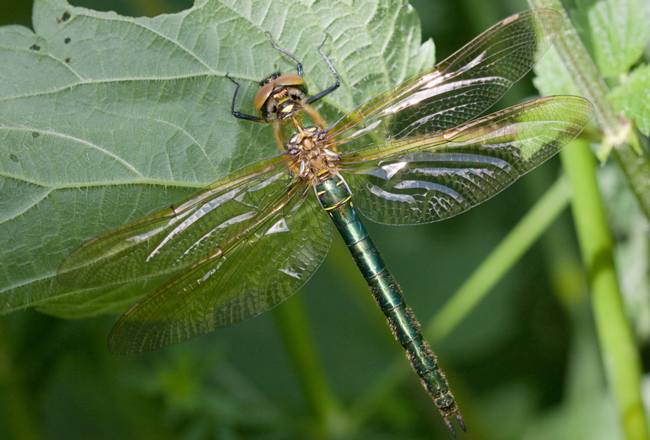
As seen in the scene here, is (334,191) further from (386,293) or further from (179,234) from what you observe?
(179,234)

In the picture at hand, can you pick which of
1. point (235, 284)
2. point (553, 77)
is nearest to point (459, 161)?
point (553, 77)

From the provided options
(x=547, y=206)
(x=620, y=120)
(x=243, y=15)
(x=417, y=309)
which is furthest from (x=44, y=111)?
(x=417, y=309)

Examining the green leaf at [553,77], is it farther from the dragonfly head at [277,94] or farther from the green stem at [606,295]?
the dragonfly head at [277,94]

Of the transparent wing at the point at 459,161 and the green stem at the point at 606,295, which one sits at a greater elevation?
the transparent wing at the point at 459,161

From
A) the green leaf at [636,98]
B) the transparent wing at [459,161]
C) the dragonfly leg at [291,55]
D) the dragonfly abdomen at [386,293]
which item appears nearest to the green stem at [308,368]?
the dragonfly abdomen at [386,293]

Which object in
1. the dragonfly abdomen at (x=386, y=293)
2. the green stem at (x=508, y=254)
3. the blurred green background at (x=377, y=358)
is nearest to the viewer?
the dragonfly abdomen at (x=386, y=293)

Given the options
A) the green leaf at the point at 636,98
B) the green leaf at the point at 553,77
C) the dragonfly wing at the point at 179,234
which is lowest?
the green leaf at the point at 636,98

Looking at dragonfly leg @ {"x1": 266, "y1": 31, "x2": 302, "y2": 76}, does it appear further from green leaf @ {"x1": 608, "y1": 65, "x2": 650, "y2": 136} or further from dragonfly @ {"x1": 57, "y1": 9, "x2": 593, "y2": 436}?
green leaf @ {"x1": 608, "y1": 65, "x2": 650, "y2": 136}

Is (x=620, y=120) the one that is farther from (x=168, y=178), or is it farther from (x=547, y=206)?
(x=168, y=178)
